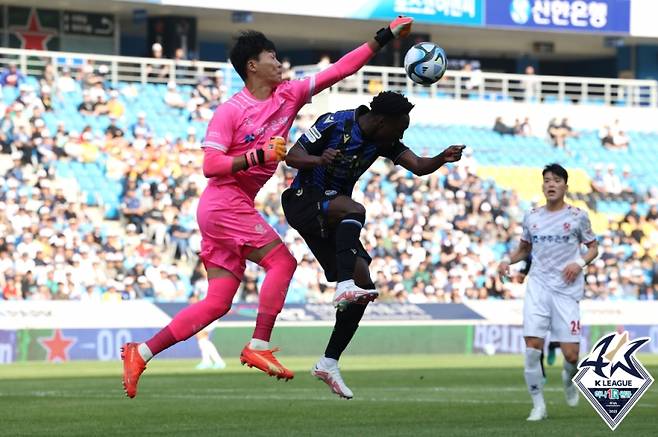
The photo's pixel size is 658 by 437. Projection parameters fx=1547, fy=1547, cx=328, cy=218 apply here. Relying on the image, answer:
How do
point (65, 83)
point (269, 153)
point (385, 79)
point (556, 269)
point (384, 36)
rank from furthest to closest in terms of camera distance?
point (385, 79)
point (65, 83)
point (556, 269)
point (384, 36)
point (269, 153)

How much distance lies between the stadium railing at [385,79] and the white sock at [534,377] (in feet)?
66.8

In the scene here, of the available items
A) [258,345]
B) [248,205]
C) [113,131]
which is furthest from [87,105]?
[258,345]

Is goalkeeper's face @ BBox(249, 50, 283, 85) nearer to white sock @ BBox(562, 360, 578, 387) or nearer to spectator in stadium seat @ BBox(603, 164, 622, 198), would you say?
white sock @ BBox(562, 360, 578, 387)

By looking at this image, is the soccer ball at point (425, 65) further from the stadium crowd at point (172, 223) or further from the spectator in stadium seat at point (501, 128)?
the spectator in stadium seat at point (501, 128)

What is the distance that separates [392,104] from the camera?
12.0m

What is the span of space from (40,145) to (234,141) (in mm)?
21400

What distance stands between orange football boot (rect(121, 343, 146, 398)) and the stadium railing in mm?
23167

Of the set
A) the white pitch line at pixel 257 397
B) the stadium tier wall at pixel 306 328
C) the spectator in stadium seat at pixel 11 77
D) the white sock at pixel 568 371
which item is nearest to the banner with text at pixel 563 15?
the stadium tier wall at pixel 306 328

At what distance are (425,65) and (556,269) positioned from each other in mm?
5485

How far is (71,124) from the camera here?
3419 centimetres

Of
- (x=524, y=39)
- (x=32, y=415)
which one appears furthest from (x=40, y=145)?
(x=524, y=39)

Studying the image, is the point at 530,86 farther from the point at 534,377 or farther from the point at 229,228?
the point at 229,228

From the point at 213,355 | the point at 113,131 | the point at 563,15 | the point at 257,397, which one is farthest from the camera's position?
the point at 563,15

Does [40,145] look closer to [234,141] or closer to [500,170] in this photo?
[500,170]
